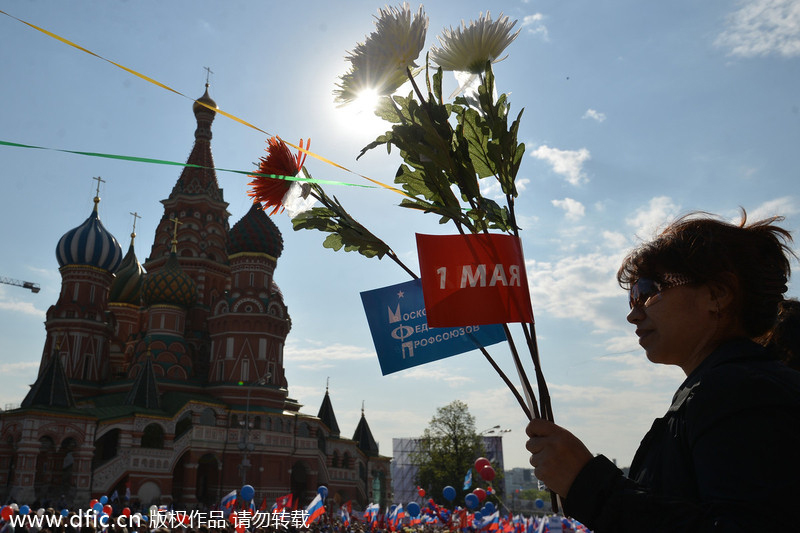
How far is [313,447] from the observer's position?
3888 centimetres

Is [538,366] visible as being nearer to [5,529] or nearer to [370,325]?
[370,325]

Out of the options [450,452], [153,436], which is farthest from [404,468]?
[153,436]

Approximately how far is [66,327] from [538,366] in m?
46.5

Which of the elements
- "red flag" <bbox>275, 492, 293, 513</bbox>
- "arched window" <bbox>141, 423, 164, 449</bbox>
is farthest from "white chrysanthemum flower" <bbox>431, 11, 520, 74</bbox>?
"arched window" <bbox>141, 423, 164, 449</bbox>

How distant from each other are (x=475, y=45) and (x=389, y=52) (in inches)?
12.6

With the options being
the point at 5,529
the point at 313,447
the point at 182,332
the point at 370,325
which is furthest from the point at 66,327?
the point at 370,325

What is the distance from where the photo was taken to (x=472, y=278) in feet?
6.68

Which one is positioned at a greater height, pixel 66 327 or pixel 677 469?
pixel 66 327

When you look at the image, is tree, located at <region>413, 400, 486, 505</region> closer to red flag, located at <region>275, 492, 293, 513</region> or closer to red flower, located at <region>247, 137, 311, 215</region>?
red flag, located at <region>275, 492, 293, 513</region>

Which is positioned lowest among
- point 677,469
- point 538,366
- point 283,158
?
point 677,469

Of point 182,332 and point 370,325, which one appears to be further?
point 182,332

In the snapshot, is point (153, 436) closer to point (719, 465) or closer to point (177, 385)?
point (177, 385)

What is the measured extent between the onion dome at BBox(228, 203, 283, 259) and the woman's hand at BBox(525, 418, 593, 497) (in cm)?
4062

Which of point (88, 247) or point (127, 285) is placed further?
point (127, 285)
